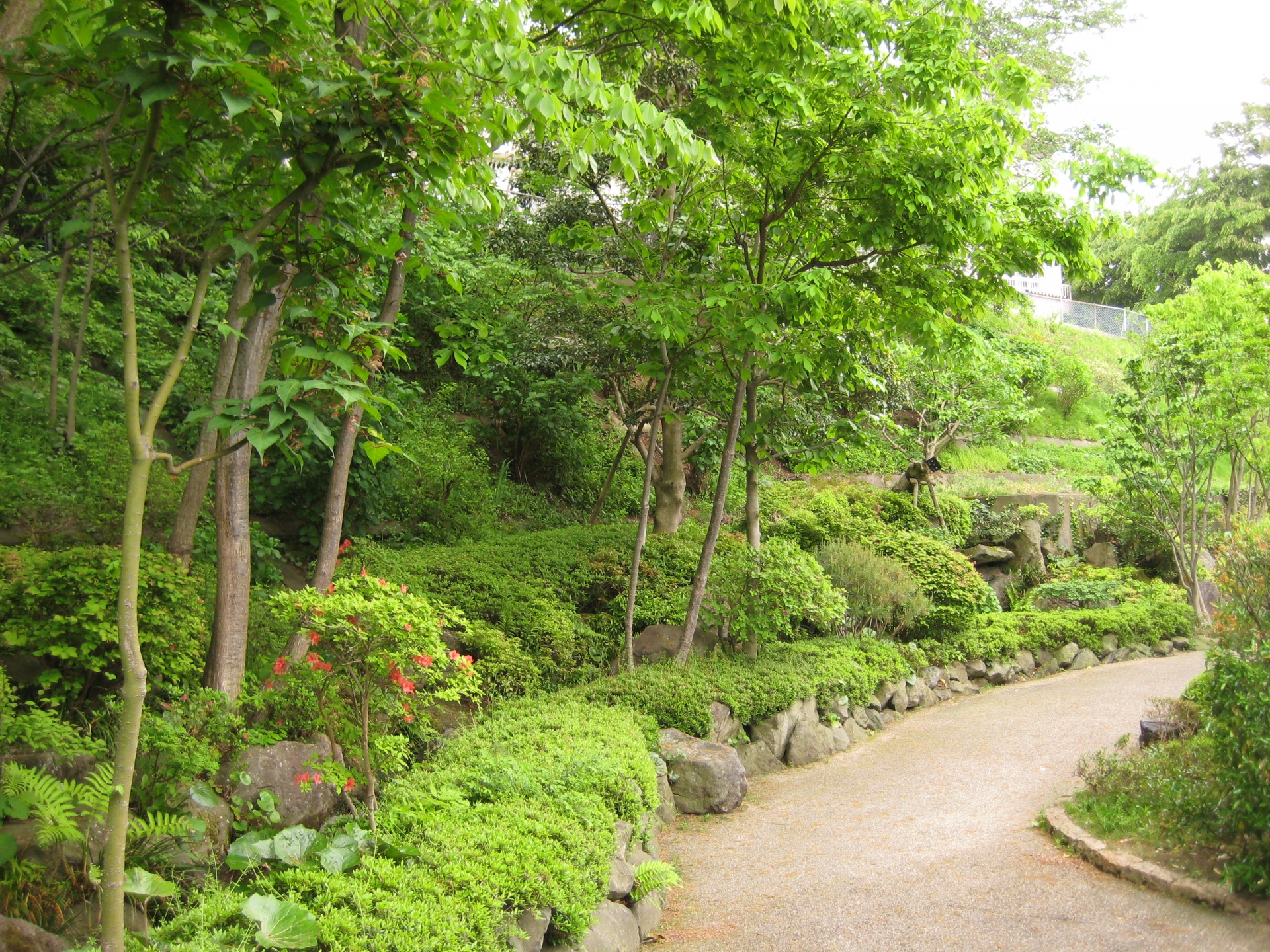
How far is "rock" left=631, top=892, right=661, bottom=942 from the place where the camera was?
15.4ft

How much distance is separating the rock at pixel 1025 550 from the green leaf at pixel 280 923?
1397cm

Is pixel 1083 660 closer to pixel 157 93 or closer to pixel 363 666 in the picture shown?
pixel 363 666

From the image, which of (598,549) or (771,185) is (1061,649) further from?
(771,185)

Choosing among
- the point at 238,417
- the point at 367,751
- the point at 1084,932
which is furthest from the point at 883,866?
the point at 238,417

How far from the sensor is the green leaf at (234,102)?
250 cm

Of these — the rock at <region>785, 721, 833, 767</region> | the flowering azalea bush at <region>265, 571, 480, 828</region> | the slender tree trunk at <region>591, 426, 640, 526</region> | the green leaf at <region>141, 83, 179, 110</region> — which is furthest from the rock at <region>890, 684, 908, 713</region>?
the green leaf at <region>141, 83, 179, 110</region>

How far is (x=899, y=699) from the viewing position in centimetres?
987

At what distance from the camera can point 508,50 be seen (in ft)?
12.3

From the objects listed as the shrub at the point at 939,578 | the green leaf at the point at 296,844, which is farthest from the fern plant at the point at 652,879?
Result: the shrub at the point at 939,578

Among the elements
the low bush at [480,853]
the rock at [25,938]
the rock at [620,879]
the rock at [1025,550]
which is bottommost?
the rock at [620,879]

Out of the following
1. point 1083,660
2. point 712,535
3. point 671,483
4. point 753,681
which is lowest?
point 1083,660

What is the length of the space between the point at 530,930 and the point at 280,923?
112 cm

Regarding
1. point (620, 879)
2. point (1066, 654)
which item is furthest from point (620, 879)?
point (1066, 654)

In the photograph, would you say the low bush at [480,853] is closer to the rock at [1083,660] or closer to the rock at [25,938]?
the rock at [25,938]
